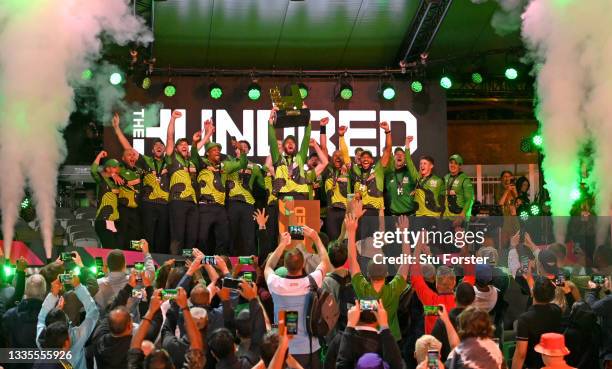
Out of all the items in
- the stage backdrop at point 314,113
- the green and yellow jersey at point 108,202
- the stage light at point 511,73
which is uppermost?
the stage light at point 511,73

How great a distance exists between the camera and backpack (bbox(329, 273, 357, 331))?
7.35m

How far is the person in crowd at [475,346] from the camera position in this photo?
5.88m

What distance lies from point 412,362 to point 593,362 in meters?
1.44

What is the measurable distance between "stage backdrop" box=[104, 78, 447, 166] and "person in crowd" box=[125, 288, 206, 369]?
8.49 metres

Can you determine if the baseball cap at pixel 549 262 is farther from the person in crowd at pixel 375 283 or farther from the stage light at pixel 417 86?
the stage light at pixel 417 86

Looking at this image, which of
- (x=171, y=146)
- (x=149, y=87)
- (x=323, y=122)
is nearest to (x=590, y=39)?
(x=323, y=122)

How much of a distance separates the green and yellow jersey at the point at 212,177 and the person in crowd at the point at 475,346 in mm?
6167

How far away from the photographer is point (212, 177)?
38.6 ft

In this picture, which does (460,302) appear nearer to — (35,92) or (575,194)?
(575,194)

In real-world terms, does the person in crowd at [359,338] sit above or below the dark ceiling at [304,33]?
below

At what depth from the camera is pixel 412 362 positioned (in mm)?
7691

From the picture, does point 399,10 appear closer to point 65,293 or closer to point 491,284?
point 491,284

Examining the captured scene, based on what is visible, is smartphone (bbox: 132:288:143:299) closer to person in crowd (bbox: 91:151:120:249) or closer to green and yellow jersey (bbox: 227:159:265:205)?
person in crowd (bbox: 91:151:120:249)

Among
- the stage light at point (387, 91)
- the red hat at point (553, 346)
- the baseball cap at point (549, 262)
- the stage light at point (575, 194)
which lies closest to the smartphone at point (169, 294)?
the red hat at point (553, 346)
